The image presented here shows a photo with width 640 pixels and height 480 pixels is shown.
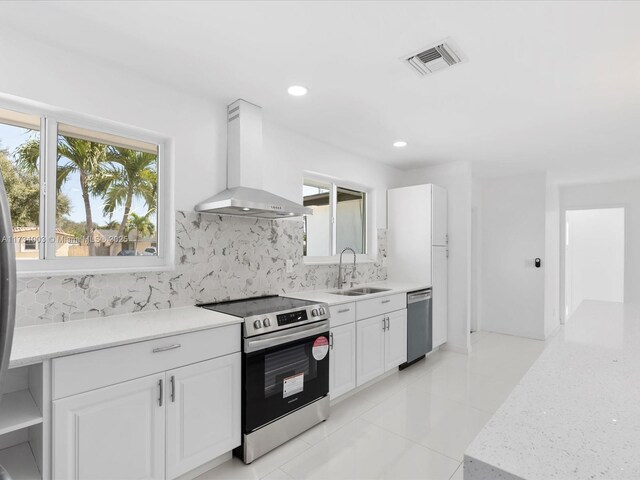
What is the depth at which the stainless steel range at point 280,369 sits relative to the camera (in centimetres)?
215

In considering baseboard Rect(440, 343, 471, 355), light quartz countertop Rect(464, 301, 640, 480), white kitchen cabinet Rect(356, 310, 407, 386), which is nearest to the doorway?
baseboard Rect(440, 343, 471, 355)

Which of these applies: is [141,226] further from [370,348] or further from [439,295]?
[439,295]

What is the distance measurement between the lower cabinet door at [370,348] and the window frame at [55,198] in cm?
169

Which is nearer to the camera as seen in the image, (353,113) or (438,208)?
(353,113)

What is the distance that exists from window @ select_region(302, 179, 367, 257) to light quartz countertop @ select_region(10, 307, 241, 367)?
1622 millimetres

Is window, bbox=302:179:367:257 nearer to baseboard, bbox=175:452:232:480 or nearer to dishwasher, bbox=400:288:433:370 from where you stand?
dishwasher, bbox=400:288:433:370

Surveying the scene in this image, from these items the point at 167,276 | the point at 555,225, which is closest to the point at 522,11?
the point at 167,276

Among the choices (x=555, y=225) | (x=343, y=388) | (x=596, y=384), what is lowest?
(x=343, y=388)

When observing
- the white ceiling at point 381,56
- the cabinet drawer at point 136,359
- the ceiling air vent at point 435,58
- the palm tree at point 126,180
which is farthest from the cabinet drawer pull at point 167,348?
the ceiling air vent at point 435,58

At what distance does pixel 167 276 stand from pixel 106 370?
884mm

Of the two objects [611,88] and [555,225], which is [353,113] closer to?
[611,88]

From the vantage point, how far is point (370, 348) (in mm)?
3197

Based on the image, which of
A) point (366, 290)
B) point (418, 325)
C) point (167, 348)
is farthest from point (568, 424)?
point (418, 325)

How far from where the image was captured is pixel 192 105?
2590 millimetres
